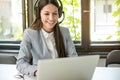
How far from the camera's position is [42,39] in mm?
1803

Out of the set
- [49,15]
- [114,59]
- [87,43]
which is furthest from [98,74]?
[87,43]

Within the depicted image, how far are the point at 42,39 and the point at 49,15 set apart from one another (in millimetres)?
193

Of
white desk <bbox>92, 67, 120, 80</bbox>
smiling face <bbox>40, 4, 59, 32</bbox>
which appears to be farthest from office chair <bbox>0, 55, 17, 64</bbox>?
white desk <bbox>92, 67, 120, 80</bbox>

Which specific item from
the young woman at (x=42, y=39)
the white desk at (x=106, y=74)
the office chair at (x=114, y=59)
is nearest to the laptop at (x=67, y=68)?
the white desk at (x=106, y=74)

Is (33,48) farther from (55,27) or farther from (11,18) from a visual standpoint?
(11,18)

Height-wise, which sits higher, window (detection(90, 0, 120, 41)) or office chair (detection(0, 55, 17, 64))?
window (detection(90, 0, 120, 41))

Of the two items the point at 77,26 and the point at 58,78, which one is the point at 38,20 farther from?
the point at 77,26

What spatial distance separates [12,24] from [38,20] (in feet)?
6.14

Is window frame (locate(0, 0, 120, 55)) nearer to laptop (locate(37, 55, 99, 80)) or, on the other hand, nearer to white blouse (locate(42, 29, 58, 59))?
white blouse (locate(42, 29, 58, 59))

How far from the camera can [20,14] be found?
357 cm

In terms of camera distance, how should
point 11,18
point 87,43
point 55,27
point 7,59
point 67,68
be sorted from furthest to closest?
point 11,18
point 87,43
point 7,59
point 55,27
point 67,68

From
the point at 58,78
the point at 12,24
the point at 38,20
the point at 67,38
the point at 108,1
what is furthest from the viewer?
the point at 12,24

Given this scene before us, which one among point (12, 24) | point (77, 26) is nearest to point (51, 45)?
point (77, 26)

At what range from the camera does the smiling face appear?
5.71 ft
